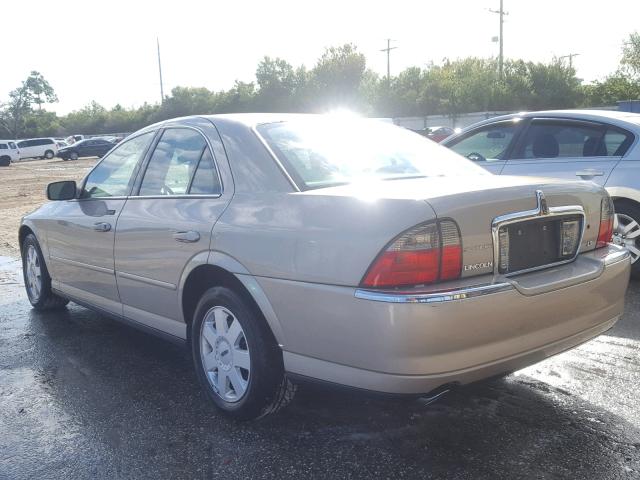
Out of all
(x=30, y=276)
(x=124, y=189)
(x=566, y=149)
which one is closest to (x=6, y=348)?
(x=30, y=276)

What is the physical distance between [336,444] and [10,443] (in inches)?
66.3

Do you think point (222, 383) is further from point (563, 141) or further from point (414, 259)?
point (563, 141)

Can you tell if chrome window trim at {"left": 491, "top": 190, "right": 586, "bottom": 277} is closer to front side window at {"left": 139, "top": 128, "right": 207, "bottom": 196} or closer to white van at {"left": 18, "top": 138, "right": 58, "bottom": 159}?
front side window at {"left": 139, "top": 128, "right": 207, "bottom": 196}

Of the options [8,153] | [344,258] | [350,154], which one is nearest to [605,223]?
[350,154]

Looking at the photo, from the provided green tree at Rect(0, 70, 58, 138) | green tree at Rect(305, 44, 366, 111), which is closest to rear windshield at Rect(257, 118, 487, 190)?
green tree at Rect(305, 44, 366, 111)

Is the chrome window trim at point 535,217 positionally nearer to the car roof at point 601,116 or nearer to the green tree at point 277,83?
the car roof at point 601,116

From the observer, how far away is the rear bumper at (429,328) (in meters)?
2.66

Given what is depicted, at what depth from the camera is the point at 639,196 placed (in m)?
5.83

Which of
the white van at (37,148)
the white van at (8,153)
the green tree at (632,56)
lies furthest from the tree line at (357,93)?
the white van at (8,153)

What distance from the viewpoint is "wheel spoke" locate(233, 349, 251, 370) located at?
→ 335cm

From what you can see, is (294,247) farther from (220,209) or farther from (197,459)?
(197,459)

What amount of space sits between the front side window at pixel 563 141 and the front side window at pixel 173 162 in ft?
12.7

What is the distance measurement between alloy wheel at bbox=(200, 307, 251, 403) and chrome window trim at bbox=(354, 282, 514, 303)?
887 millimetres

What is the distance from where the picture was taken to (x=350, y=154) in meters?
3.65
